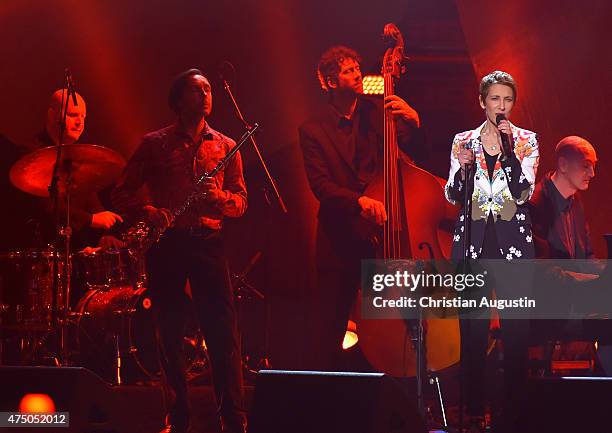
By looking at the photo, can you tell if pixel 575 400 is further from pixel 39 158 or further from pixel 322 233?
pixel 39 158

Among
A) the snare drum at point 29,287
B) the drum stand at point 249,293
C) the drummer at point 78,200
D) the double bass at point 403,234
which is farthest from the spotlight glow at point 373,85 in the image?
the snare drum at point 29,287

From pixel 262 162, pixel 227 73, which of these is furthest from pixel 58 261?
pixel 227 73

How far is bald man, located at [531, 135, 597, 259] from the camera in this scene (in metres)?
5.47

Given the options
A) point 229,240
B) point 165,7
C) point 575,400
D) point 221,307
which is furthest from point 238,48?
point 575,400

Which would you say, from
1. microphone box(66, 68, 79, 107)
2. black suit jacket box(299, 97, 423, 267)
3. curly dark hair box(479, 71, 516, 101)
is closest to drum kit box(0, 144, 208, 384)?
microphone box(66, 68, 79, 107)

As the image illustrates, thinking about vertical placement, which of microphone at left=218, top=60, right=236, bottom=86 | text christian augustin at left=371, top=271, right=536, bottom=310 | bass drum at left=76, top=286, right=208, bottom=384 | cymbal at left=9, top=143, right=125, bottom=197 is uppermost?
microphone at left=218, top=60, right=236, bottom=86

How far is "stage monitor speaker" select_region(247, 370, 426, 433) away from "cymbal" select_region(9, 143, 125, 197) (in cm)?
227

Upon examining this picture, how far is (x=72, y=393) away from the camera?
396 cm

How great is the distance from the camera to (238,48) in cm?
577

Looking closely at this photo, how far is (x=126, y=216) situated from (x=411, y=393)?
6.60ft

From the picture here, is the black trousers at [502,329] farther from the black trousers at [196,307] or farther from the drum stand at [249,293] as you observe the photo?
the black trousers at [196,307]

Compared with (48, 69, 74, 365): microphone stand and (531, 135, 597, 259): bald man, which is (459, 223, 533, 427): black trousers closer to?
(531, 135, 597, 259): bald man

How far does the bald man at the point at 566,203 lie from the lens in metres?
5.47

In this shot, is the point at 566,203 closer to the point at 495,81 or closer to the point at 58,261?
the point at 495,81
